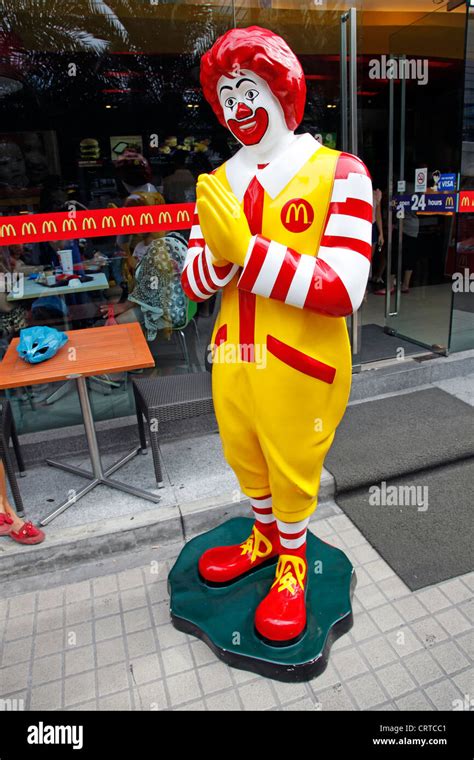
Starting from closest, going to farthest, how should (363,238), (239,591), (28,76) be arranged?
(363,238)
(239,591)
(28,76)

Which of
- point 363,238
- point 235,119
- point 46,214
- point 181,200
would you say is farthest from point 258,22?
point 363,238

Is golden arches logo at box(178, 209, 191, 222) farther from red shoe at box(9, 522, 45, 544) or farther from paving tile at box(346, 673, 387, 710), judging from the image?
paving tile at box(346, 673, 387, 710)

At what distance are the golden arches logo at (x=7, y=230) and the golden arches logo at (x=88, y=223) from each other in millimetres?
476

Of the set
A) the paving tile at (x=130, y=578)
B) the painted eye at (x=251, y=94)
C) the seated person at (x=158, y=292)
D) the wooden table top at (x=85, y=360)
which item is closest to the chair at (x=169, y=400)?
the wooden table top at (x=85, y=360)

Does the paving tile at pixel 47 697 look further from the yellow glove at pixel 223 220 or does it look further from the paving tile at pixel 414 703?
the yellow glove at pixel 223 220

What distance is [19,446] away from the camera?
149 inches

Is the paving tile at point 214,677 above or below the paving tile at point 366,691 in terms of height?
above

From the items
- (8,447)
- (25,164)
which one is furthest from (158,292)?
(8,447)

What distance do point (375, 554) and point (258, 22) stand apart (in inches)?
152

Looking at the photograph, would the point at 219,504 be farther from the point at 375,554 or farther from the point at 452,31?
the point at 452,31

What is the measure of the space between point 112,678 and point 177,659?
28cm

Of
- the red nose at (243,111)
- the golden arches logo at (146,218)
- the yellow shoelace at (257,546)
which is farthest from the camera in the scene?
the golden arches logo at (146,218)

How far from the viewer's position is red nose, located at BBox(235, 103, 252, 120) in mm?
1892

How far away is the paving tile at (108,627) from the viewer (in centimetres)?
259
